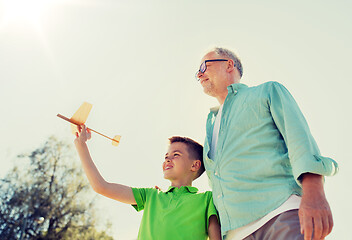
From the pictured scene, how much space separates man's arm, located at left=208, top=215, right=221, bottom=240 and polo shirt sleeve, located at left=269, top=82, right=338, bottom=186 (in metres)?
0.90

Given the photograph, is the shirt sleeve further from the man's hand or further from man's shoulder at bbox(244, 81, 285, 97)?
the man's hand

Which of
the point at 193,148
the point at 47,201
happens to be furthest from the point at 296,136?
the point at 47,201

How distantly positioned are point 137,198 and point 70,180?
17.8 meters

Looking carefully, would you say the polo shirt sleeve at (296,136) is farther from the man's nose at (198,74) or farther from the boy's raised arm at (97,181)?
the boy's raised arm at (97,181)

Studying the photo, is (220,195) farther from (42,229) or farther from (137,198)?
(42,229)

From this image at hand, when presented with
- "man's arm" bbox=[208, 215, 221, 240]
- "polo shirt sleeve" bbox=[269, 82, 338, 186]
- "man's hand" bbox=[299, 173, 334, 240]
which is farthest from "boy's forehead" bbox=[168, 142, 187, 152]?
"man's hand" bbox=[299, 173, 334, 240]

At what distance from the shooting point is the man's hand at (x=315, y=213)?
1536mm

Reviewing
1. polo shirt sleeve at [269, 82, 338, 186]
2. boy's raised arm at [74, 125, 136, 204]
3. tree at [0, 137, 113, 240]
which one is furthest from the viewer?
tree at [0, 137, 113, 240]

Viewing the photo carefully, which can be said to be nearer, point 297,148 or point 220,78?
point 297,148

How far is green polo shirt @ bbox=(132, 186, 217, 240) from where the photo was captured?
2.44 meters

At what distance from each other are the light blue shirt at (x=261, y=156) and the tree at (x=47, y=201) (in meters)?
17.8

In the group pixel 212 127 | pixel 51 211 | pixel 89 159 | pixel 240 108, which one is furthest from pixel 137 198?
pixel 51 211

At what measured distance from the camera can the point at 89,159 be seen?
2754mm

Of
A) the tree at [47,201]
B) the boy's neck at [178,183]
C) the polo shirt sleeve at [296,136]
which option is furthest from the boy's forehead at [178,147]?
the tree at [47,201]
